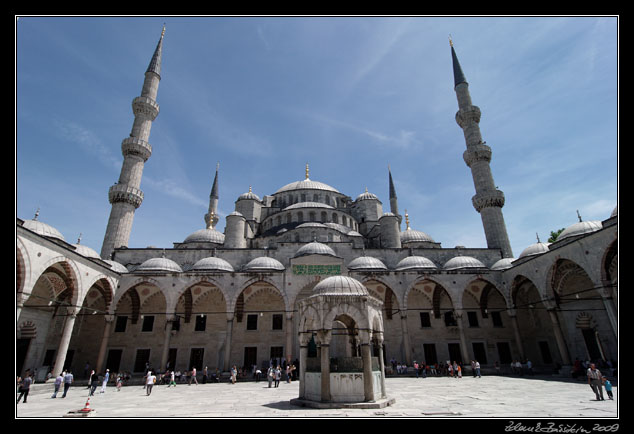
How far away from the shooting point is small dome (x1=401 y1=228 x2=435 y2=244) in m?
27.5

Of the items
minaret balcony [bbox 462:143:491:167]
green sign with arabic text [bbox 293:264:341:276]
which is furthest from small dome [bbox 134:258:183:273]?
minaret balcony [bbox 462:143:491:167]

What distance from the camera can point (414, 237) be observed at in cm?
2795

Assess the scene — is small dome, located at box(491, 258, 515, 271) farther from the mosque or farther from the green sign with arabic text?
the green sign with arabic text

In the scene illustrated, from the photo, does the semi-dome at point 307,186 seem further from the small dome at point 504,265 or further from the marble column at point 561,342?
the marble column at point 561,342

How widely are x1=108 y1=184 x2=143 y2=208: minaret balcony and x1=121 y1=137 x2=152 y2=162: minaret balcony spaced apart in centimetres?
268

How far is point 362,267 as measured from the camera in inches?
722

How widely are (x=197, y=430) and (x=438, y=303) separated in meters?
18.8

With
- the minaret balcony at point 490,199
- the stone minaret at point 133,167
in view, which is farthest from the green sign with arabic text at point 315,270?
the minaret balcony at point 490,199

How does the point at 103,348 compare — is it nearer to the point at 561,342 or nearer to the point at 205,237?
the point at 205,237

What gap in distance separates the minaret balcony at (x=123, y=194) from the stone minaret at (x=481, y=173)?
23475 millimetres

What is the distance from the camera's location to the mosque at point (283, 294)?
14125 mm

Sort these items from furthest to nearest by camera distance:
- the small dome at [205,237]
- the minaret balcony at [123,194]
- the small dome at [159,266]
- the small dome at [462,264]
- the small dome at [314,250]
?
the small dome at [205,237] → the minaret balcony at [123,194] → the small dome at [462,264] → the small dome at [314,250] → the small dome at [159,266]

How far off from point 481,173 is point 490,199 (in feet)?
7.68

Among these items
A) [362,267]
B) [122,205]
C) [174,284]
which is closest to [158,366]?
[174,284]
